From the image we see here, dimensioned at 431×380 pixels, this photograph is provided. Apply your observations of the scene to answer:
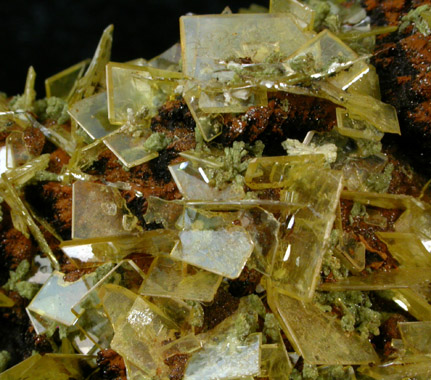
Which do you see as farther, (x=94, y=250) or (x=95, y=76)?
(x=95, y=76)

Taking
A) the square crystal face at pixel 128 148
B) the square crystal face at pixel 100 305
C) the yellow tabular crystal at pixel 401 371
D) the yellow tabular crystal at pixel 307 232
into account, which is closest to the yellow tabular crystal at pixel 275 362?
the yellow tabular crystal at pixel 307 232

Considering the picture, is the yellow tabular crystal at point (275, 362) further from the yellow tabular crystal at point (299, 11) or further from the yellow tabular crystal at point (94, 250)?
the yellow tabular crystal at point (299, 11)

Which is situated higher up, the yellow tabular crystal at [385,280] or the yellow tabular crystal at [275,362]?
the yellow tabular crystal at [385,280]

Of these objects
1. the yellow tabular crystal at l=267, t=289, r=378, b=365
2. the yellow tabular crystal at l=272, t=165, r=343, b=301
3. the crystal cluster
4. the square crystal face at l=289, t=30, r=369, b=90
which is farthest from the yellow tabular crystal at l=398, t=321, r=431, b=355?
the square crystal face at l=289, t=30, r=369, b=90

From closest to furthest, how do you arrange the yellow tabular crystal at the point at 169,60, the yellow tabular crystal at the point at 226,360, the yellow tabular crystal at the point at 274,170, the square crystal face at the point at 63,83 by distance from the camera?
1. the yellow tabular crystal at the point at 226,360
2. the yellow tabular crystal at the point at 274,170
3. the yellow tabular crystal at the point at 169,60
4. the square crystal face at the point at 63,83

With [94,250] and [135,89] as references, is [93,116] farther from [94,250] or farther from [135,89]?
[94,250]

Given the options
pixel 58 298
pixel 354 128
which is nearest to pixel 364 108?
pixel 354 128

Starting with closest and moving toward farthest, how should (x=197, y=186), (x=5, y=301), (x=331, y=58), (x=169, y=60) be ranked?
1. (x=197, y=186)
2. (x=331, y=58)
3. (x=5, y=301)
4. (x=169, y=60)
